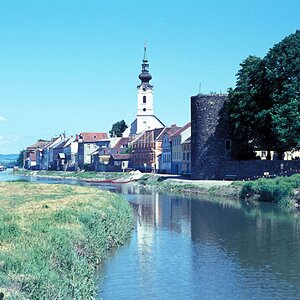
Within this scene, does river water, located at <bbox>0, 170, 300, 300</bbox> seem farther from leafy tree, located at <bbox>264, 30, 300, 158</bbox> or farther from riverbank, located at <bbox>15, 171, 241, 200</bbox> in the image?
leafy tree, located at <bbox>264, 30, 300, 158</bbox>

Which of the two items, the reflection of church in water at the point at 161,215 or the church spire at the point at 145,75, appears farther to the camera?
the church spire at the point at 145,75

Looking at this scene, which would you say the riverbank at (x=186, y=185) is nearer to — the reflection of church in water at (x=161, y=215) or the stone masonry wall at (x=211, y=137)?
the stone masonry wall at (x=211, y=137)

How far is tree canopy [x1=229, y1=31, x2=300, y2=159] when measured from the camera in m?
53.6

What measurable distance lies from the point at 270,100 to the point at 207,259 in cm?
3789

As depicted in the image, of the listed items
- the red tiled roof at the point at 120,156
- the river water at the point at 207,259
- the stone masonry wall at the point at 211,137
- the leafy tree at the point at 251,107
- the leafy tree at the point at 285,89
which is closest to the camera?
the river water at the point at 207,259

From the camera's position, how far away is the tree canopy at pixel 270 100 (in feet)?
176

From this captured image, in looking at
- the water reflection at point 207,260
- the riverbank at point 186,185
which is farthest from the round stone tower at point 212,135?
the water reflection at point 207,260

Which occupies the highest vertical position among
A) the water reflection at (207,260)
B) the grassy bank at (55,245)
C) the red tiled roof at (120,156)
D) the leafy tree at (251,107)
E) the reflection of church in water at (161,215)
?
the leafy tree at (251,107)

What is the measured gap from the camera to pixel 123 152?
121500 mm

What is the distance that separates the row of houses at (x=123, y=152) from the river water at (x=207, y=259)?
50571 millimetres

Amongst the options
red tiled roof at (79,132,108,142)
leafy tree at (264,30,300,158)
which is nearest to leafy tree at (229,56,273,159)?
leafy tree at (264,30,300,158)

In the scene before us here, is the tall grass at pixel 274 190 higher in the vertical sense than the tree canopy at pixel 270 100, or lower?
lower

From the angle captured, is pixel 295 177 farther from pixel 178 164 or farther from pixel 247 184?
pixel 178 164

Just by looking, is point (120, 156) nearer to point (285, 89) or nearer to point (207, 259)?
point (285, 89)
